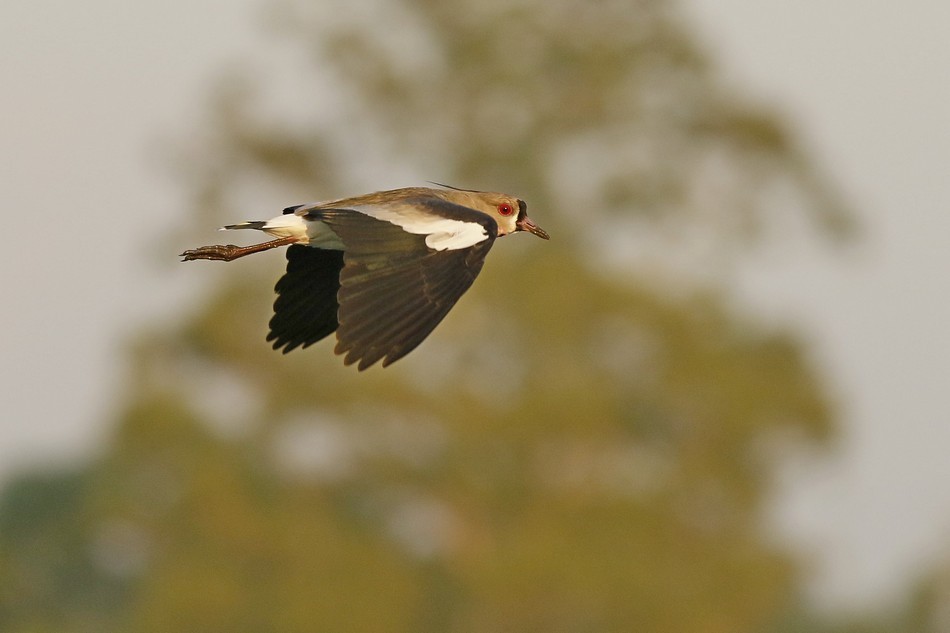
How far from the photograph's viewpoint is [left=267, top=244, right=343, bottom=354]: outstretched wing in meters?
11.6

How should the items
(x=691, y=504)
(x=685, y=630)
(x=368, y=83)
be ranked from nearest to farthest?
(x=685, y=630) < (x=691, y=504) < (x=368, y=83)

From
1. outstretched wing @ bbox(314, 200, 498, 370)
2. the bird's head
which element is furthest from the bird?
the bird's head

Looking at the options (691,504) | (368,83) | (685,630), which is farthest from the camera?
(368,83)

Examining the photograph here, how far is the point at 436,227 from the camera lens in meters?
10.5

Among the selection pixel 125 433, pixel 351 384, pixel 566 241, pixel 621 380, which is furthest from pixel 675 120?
pixel 125 433

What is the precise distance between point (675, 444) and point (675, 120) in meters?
6.14

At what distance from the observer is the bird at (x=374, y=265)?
395 inches

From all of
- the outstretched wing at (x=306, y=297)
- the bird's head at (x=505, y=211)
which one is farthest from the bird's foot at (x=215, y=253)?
the bird's head at (x=505, y=211)

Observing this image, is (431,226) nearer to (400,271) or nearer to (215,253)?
(400,271)

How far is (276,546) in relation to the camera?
33094 mm

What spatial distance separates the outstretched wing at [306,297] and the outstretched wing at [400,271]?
92 cm

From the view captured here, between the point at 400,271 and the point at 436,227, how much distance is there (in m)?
0.33

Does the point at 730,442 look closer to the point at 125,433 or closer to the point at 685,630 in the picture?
the point at 685,630

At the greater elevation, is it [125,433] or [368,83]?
[368,83]
